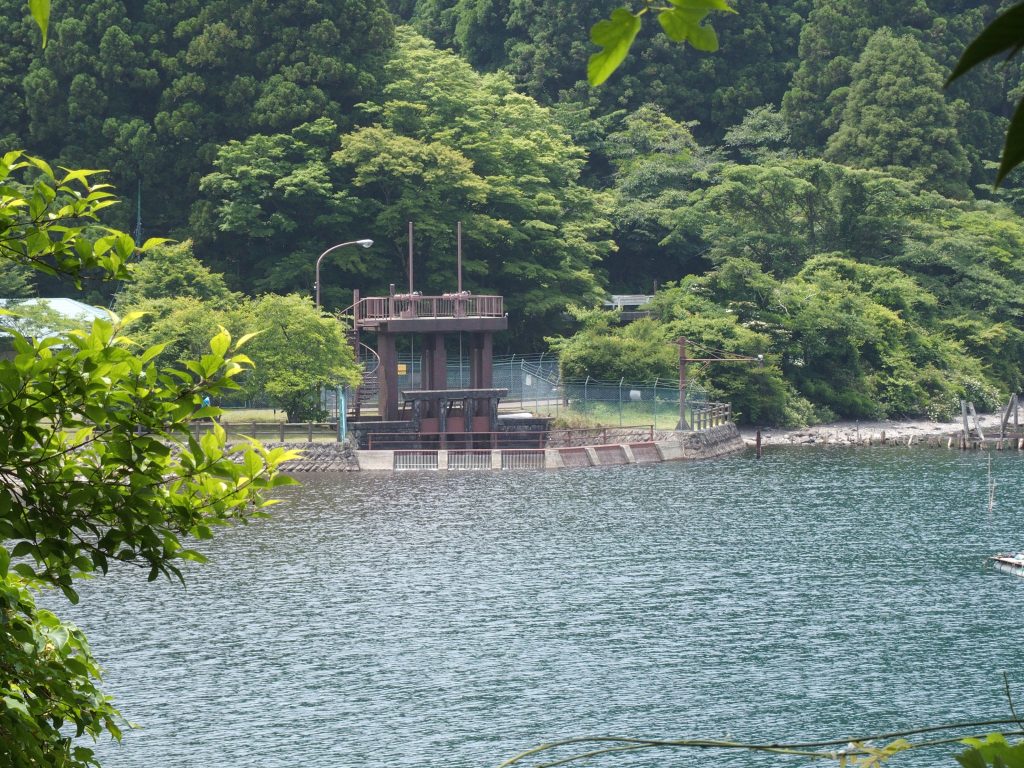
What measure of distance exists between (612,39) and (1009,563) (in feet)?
114

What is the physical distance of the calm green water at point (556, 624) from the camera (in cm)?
2280

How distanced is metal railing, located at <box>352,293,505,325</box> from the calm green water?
23.4 ft

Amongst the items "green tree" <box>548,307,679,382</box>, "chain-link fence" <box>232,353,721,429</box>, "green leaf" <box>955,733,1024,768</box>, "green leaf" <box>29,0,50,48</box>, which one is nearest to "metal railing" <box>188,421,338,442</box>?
"chain-link fence" <box>232,353,721,429</box>

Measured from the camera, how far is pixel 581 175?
76.8m

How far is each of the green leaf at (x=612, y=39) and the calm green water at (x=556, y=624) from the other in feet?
63.6

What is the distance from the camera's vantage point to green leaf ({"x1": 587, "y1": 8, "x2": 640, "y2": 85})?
2.15 meters

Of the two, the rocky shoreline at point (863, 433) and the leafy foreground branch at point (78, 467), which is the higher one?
the leafy foreground branch at point (78, 467)

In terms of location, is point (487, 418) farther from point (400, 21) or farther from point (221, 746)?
point (400, 21)

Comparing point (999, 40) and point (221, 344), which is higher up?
point (999, 40)

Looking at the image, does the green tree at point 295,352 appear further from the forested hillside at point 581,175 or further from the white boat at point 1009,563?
the white boat at point 1009,563

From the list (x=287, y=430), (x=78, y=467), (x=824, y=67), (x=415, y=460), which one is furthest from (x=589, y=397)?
(x=78, y=467)

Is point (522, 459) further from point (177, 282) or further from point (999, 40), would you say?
point (999, 40)

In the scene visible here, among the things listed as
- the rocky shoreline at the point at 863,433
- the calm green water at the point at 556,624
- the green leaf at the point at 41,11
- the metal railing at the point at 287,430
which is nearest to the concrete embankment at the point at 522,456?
the metal railing at the point at 287,430

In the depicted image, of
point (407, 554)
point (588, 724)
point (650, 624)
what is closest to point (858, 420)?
point (407, 554)
